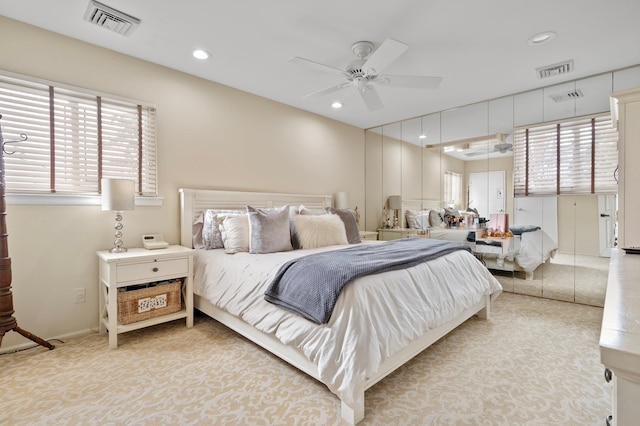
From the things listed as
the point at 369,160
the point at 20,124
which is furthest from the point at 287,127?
the point at 20,124

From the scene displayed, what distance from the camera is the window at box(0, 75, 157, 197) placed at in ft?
7.98

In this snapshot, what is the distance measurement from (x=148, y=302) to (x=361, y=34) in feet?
9.54

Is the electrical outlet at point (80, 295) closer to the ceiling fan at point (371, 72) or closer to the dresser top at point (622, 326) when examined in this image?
the ceiling fan at point (371, 72)

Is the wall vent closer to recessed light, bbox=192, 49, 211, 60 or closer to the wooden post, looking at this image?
recessed light, bbox=192, 49, 211, 60

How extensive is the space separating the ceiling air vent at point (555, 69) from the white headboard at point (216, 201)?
308 centimetres

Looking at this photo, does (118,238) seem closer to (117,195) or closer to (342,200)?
(117,195)

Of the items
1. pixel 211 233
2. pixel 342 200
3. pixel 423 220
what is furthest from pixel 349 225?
pixel 423 220

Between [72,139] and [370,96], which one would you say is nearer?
[72,139]

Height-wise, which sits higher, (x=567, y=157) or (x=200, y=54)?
(x=200, y=54)

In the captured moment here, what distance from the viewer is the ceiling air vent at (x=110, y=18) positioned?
225cm

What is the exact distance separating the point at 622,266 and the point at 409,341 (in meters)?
A: 1.11

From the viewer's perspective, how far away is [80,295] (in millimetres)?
2723

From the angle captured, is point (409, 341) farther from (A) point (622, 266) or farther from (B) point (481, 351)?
(A) point (622, 266)

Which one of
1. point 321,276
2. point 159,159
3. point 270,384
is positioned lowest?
point 270,384
